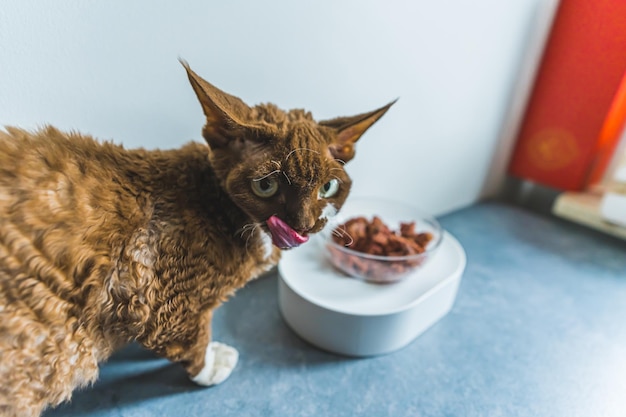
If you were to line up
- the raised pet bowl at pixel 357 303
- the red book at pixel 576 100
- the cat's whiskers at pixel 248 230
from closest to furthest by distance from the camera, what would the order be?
the cat's whiskers at pixel 248 230 → the raised pet bowl at pixel 357 303 → the red book at pixel 576 100

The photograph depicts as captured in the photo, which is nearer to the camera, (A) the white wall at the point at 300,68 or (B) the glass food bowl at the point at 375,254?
(A) the white wall at the point at 300,68

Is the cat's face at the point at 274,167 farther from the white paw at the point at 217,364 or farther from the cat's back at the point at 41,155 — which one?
the white paw at the point at 217,364

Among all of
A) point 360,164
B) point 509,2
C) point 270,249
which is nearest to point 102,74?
point 270,249

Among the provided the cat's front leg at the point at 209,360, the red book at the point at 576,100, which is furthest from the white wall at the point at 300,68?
the cat's front leg at the point at 209,360

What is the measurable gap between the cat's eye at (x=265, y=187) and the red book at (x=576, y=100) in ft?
3.25

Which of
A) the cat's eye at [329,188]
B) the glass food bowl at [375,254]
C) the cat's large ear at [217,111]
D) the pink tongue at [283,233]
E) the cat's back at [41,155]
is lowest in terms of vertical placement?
the glass food bowl at [375,254]

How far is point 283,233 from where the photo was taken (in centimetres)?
47

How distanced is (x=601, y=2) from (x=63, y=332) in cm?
128

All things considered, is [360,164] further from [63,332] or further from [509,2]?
[63,332]

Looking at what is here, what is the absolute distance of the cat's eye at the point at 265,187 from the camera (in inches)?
18.2

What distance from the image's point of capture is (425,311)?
0.71m

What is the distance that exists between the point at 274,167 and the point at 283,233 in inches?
3.1

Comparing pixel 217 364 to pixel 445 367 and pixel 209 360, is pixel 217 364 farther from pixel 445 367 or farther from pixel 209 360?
pixel 445 367

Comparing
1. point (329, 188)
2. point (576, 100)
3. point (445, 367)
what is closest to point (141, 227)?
point (329, 188)
